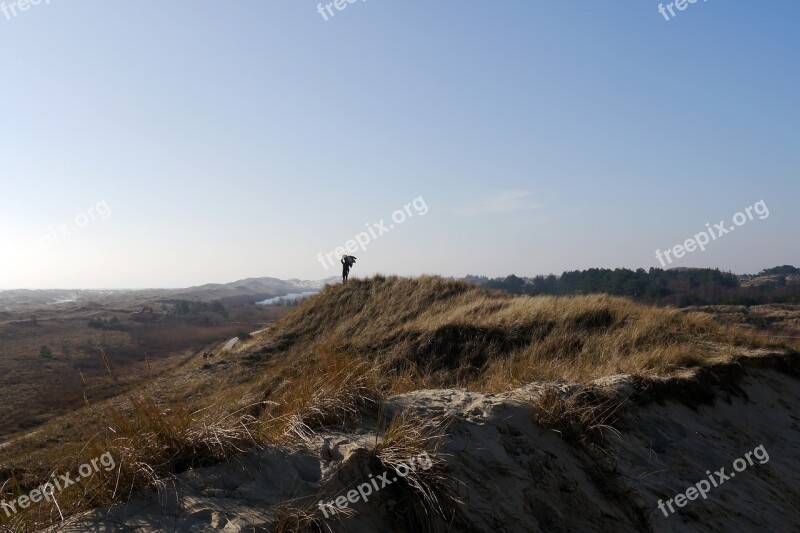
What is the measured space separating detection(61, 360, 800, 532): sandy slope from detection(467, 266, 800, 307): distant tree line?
590 inches

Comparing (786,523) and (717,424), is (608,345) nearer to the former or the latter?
(717,424)

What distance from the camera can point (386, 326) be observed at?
17141 mm

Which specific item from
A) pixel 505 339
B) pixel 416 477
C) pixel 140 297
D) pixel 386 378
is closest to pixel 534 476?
pixel 416 477

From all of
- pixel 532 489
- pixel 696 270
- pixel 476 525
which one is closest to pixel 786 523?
pixel 532 489

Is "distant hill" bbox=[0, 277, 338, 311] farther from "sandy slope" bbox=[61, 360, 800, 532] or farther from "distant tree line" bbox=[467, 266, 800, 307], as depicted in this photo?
"sandy slope" bbox=[61, 360, 800, 532]

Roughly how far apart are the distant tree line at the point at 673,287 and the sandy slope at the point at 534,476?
49.2 ft

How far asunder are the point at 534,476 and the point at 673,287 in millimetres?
49615

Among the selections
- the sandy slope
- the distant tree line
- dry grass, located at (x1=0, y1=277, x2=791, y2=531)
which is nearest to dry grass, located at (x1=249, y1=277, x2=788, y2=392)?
dry grass, located at (x1=0, y1=277, x2=791, y2=531)

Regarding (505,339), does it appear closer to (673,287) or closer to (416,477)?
(416,477)

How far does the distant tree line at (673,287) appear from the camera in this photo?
3378 centimetres

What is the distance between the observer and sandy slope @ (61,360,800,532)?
2.94 m

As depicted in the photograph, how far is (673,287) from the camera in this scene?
47.0 meters

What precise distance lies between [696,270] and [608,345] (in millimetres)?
56274

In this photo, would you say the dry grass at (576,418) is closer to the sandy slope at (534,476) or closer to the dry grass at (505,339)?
the sandy slope at (534,476)
